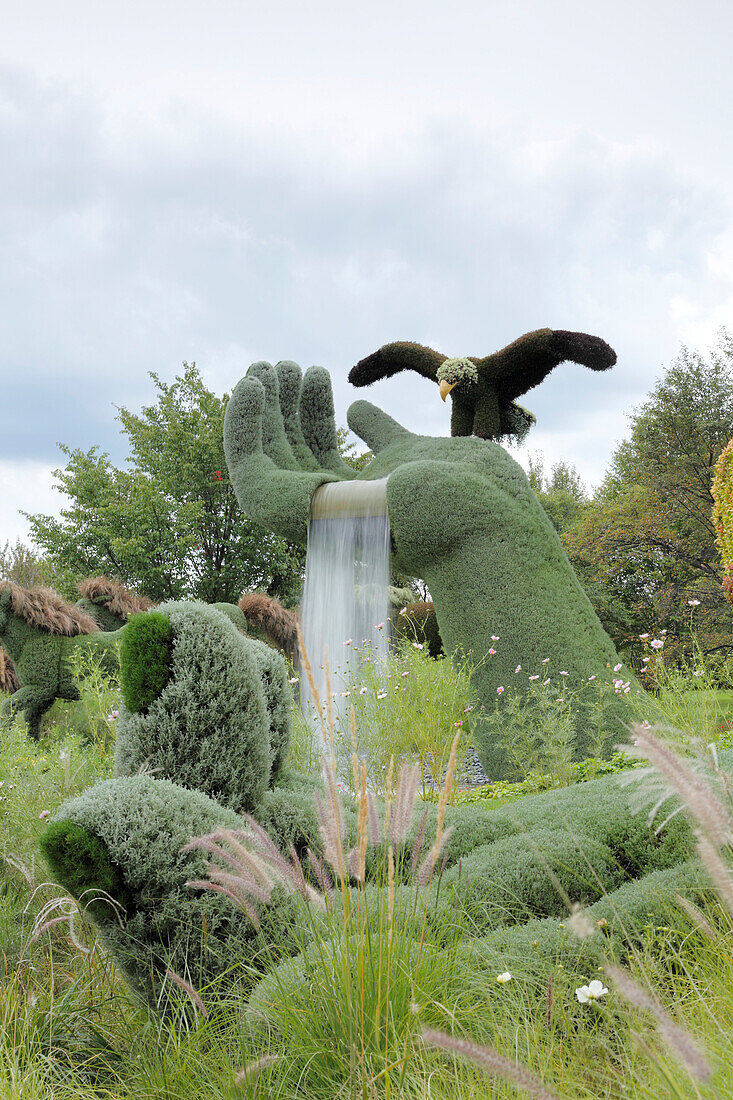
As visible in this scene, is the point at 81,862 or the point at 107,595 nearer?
the point at 81,862

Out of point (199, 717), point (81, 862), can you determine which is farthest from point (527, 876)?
point (81, 862)

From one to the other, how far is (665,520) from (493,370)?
7.28m

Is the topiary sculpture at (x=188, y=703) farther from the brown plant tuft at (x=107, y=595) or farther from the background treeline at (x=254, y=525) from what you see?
the background treeline at (x=254, y=525)

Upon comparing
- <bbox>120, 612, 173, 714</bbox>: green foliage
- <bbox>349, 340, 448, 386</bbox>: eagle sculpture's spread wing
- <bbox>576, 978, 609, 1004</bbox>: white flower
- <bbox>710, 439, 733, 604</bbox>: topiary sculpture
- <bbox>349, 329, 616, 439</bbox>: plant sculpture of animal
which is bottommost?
<bbox>576, 978, 609, 1004</bbox>: white flower

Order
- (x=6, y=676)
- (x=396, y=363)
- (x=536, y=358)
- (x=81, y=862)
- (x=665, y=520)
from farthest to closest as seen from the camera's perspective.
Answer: (x=665, y=520), (x=6, y=676), (x=396, y=363), (x=536, y=358), (x=81, y=862)

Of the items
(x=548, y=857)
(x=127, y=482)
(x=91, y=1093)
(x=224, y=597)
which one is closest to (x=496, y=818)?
(x=548, y=857)

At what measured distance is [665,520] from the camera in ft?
47.0

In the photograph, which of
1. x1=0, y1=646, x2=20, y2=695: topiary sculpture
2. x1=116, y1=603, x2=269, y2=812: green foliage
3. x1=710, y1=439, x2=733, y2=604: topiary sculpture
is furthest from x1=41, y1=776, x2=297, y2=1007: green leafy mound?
x1=0, y1=646, x2=20, y2=695: topiary sculpture

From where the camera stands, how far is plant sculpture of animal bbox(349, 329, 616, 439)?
26.5ft

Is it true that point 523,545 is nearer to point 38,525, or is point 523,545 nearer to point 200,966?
point 200,966

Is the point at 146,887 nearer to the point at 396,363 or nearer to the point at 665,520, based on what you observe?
the point at 396,363

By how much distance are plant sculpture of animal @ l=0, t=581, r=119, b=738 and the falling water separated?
101 inches

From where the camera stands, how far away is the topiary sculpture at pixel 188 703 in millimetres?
2709

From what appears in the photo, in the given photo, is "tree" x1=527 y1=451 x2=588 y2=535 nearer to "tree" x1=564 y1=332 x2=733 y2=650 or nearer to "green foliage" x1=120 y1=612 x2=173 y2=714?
"tree" x1=564 y1=332 x2=733 y2=650
